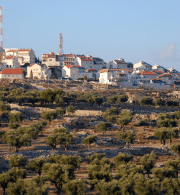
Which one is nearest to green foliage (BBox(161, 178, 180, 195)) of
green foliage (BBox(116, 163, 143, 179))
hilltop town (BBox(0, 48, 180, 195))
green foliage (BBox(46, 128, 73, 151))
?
hilltop town (BBox(0, 48, 180, 195))

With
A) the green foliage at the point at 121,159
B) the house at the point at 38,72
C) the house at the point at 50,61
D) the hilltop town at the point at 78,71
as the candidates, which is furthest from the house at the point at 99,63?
the green foliage at the point at 121,159

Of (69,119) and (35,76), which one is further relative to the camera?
(35,76)

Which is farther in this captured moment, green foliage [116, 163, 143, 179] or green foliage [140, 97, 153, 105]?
green foliage [140, 97, 153, 105]

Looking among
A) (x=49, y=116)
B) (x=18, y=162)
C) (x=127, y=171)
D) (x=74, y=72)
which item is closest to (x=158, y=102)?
(x=49, y=116)

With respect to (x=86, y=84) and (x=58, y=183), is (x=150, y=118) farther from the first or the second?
(x=58, y=183)

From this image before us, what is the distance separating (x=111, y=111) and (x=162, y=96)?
31896 millimetres

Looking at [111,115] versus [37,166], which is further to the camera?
[111,115]

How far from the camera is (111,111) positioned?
71.5 metres

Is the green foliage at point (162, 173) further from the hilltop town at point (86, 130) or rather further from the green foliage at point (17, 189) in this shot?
the green foliage at point (17, 189)

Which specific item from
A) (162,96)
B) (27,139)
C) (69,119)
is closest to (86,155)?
(27,139)

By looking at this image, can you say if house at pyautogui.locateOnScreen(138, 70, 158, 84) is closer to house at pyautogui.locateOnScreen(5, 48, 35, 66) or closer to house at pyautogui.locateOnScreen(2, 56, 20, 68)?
house at pyautogui.locateOnScreen(5, 48, 35, 66)

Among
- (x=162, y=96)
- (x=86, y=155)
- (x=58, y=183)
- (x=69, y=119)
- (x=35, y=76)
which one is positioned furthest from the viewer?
(x=35, y=76)

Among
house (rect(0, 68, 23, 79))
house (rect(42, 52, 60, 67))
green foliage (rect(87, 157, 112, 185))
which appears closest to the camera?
green foliage (rect(87, 157, 112, 185))

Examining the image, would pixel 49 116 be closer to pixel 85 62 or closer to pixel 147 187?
pixel 147 187
